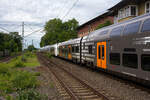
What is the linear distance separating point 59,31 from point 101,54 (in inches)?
2277

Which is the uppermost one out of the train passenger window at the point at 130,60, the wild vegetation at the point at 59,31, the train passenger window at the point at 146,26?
the wild vegetation at the point at 59,31

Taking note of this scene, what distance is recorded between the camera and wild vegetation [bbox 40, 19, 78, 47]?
63.0m

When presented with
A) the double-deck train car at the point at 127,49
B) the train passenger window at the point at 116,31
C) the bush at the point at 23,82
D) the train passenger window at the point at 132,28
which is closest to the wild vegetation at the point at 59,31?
the double-deck train car at the point at 127,49

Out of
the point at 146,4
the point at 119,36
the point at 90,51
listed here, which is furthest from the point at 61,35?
the point at 119,36

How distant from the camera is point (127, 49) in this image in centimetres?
838

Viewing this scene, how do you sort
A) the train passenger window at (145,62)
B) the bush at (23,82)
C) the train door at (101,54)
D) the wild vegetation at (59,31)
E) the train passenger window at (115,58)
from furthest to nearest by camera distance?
1. the wild vegetation at (59,31)
2. the train door at (101,54)
3. the train passenger window at (115,58)
4. the bush at (23,82)
5. the train passenger window at (145,62)

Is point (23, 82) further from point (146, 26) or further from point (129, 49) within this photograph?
point (146, 26)

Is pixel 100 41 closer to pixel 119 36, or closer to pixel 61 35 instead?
pixel 119 36

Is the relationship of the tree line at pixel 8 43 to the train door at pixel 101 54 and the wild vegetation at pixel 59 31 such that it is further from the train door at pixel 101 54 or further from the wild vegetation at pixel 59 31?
the train door at pixel 101 54

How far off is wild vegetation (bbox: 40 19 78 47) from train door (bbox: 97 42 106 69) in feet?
167

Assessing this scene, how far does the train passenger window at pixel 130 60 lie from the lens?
766cm

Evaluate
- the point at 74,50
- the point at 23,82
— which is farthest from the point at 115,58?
the point at 74,50

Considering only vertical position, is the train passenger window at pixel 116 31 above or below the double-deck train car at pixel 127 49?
above

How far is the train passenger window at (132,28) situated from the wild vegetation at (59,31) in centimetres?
5428
